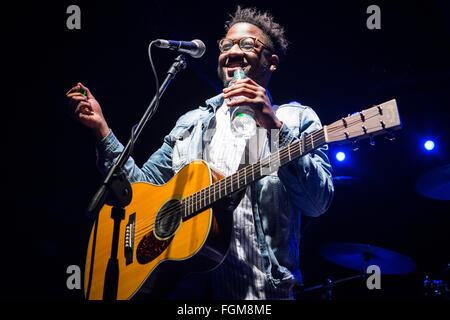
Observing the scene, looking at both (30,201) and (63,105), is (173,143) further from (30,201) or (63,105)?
(30,201)

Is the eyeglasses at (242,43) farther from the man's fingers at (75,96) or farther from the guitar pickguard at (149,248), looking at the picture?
the guitar pickguard at (149,248)

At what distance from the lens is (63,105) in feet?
13.0

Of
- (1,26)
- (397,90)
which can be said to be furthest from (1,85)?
(397,90)

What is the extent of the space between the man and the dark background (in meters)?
1.58

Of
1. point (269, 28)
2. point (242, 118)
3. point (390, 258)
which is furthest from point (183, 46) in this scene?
point (390, 258)

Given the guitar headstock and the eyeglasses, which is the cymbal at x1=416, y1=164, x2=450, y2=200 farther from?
the guitar headstock

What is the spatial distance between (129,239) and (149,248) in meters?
0.20

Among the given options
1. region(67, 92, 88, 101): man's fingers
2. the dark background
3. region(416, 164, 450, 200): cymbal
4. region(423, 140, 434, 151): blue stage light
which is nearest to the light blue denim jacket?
region(67, 92, 88, 101): man's fingers

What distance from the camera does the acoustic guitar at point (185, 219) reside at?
5.53ft

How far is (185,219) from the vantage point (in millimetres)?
2057

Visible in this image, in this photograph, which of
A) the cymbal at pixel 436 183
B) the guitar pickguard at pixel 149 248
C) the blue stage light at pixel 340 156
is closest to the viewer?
the guitar pickguard at pixel 149 248

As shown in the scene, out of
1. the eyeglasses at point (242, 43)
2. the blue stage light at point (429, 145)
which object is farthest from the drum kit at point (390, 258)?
the eyeglasses at point (242, 43)

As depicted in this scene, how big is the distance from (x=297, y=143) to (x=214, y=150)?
Result: 85 centimetres

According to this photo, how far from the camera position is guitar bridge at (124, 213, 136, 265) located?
222 centimetres
